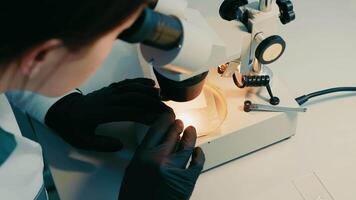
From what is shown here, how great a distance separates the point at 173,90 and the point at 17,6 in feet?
1.40

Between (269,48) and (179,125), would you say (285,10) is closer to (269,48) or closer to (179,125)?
(269,48)

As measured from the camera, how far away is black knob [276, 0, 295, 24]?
36.2 inches

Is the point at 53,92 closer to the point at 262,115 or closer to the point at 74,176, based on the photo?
the point at 74,176

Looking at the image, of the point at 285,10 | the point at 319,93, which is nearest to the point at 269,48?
the point at 285,10

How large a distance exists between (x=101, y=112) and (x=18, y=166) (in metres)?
0.24

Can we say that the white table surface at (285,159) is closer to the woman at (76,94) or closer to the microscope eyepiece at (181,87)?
the woman at (76,94)

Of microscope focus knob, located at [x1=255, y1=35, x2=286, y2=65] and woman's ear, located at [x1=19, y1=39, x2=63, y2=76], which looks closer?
woman's ear, located at [x1=19, y1=39, x2=63, y2=76]

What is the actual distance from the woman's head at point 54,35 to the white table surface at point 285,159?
15.2 inches

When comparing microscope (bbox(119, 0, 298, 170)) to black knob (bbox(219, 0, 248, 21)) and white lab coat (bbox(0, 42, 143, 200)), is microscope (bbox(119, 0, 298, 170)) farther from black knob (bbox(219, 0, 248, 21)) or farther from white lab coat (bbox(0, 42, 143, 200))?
white lab coat (bbox(0, 42, 143, 200))

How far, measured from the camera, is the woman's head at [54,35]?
50cm

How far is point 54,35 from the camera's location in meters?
0.53

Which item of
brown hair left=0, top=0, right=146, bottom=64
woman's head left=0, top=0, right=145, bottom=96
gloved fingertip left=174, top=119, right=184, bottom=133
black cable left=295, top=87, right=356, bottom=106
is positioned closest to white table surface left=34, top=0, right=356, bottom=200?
black cable left=295, top=87, right=356, bottom=106

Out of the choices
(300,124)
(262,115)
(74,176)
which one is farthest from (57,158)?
(300,124)

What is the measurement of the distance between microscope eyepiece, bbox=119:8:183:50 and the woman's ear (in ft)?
0.43
